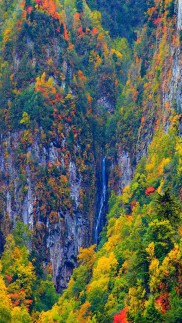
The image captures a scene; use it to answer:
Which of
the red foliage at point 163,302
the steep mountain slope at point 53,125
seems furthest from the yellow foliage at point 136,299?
the steep mountain slope at point 53,125

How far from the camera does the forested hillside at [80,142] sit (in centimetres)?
10462

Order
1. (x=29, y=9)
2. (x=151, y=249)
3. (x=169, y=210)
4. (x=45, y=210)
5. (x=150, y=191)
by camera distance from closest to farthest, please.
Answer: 1. (x=169, y=210)
2. (x=151, y=249)
3. (x=150, y=191)
4. (x=45, y=210)
5. (x=29, y=9)

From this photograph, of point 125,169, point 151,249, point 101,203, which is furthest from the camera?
point 101,203

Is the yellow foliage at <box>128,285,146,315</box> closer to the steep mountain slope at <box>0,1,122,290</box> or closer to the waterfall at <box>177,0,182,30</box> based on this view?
the waterfall at <box>177,0,182,30</box>

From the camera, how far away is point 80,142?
13000 cm

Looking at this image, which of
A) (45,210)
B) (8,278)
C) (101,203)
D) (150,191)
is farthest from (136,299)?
(101,203)

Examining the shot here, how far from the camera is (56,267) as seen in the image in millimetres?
121875

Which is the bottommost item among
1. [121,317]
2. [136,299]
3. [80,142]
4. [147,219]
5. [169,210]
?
[121,317]

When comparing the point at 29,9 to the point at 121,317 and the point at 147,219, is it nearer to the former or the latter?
the point at 147,219

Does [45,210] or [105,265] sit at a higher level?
[45,210]

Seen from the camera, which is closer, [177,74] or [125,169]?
[177,74]

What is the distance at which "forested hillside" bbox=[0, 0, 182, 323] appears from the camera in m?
105

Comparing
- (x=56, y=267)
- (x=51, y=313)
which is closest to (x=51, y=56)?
(x=56, y=267)

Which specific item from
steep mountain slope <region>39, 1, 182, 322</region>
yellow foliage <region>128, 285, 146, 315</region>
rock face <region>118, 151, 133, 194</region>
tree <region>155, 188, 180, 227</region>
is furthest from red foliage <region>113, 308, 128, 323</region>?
rock face <region>118, 151, 133, 194</region>
